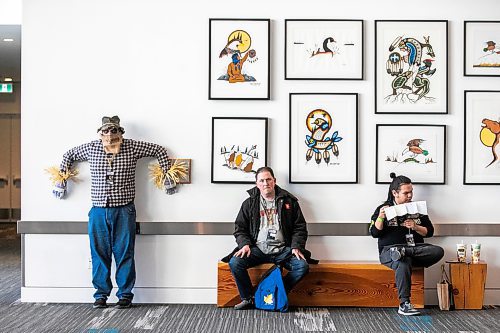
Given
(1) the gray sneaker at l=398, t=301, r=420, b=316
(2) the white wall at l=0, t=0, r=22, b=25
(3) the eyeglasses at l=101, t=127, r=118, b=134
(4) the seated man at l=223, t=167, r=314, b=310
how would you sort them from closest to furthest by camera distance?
(1) the gray sneaker at l=398, t=301, r=420, b=316
(4) the seated man at l=223, t=167, r=314, b=310
(3) the eyeglasses at l=101, t=127, r=118, b=134
(2) the white wall at l=0, t=0, r=22, b=25

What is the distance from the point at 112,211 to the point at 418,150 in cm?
253

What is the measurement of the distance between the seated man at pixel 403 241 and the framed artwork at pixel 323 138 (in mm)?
404

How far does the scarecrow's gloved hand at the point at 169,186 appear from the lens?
5.66m

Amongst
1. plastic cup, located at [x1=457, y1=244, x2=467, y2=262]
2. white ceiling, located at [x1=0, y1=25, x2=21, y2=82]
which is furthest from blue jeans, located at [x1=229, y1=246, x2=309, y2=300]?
white ceiling, located at [x1=0, y1=25, x2=21, y2=82]

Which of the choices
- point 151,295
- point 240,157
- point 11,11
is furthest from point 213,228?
point 11,11

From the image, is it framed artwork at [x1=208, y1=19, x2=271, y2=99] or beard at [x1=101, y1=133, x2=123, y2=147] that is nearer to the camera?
beard at [x1=101, y1=133, x2=123, y2=147]

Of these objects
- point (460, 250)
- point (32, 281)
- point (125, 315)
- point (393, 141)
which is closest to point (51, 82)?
point (32, 281)

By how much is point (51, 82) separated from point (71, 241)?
133cm

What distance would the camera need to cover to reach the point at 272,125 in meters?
5.75

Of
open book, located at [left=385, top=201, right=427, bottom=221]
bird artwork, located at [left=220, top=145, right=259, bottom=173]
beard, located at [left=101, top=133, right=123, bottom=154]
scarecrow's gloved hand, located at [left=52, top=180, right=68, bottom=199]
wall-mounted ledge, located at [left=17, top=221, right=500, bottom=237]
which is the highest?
beard, located at [left=101, top=133, right=123, bottom=154]

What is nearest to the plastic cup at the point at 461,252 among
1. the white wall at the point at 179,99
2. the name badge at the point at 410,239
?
the white wall at the point at 179,99

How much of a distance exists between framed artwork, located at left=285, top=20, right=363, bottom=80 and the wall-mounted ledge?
1.24 meters

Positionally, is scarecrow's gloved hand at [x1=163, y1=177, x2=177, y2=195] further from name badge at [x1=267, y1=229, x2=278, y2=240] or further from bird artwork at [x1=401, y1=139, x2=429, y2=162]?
bird artwork at [x1=401, y1=139, x2=429, y2=162]

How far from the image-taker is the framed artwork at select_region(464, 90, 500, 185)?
18.8 feet
